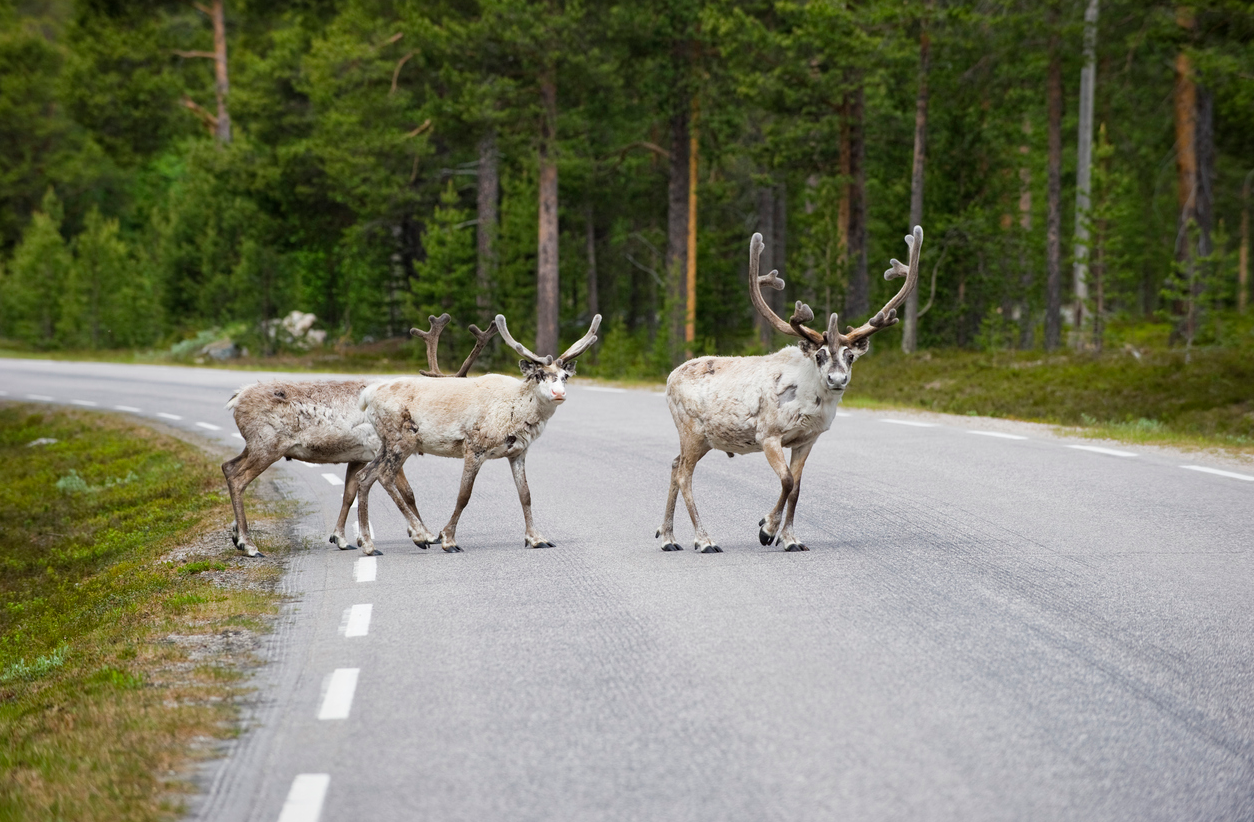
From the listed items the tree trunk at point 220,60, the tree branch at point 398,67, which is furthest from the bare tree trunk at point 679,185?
the tree trunk at point 220,60

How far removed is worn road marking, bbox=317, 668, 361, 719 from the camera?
5941 millimetres

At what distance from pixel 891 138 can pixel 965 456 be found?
2932cm

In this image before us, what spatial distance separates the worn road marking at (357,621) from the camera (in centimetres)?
747

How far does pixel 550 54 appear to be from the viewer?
32.6 metres

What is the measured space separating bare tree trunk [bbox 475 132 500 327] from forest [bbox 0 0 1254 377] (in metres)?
0.07

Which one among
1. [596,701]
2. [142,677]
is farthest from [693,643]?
[142,677]

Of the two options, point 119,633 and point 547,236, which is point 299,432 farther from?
point 547,236

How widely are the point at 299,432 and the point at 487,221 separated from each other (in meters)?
28.0

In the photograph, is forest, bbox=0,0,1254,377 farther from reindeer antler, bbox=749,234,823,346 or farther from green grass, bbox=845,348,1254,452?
reindeer antler, bbox=749,234,823,346

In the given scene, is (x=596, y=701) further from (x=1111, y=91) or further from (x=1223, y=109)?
(x=1111, y=91)

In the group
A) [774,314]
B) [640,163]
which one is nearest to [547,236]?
[640,163]

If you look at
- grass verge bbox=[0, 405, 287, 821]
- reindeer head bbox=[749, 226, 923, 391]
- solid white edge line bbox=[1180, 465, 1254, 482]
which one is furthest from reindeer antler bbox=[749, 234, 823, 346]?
solid white edge line bbox=[1180, 465, 1254, 482]

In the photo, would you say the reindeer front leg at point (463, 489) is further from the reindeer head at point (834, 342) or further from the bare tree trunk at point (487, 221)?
the bare tree trunk at point (487, 221)

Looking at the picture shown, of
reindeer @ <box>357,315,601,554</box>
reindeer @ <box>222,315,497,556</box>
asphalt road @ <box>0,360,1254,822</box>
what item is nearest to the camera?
asphalt road @ <box>0,360,1254,822</box>
